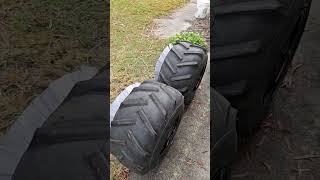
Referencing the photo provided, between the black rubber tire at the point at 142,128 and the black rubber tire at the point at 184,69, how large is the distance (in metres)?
0.29

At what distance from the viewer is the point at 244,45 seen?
0.68 metres

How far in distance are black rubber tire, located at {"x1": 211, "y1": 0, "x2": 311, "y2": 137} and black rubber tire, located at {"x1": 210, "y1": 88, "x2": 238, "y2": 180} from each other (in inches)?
0.7

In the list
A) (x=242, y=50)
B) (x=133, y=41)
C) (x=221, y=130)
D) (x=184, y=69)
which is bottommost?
(x=133, y=41)

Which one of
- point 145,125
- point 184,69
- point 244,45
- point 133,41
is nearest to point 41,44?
point 133,41

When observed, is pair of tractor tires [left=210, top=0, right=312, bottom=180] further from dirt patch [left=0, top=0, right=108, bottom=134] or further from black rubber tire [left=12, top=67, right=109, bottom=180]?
dirt patch [left=0, top=0, right=108, bottom=134]

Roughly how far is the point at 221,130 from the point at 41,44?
6.53ft

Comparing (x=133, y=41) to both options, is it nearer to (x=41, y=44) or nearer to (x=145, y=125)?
(x=41, y=44)

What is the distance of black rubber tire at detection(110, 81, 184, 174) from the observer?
1.39 metres

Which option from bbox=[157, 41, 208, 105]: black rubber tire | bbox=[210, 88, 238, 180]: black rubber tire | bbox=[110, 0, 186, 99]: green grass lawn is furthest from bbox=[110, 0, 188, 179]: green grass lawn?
bbox=[210, 88, 238, 180]: black rubber tire

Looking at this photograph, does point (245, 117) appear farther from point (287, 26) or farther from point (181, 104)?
point (181, 104)

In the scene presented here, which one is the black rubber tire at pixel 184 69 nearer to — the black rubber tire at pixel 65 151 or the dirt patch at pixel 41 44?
the black rubber tire at pixel 65 151

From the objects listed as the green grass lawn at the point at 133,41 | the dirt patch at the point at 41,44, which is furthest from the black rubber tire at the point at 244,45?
the dirt patch at the point at 41,44

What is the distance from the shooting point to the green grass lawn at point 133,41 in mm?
2303

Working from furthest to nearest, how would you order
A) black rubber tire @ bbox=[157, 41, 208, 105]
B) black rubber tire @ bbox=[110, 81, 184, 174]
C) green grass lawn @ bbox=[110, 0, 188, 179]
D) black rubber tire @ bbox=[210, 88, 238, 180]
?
green grass lawn @ bbox=[110, 0, 188, 179]
black rubber tire @ bbox=[157, 41, 208, 105]
black rubber tire @ bbox=[110, 81, 184, 174]
black rubber tire @ bbox=[210, 88, 238, 180]
